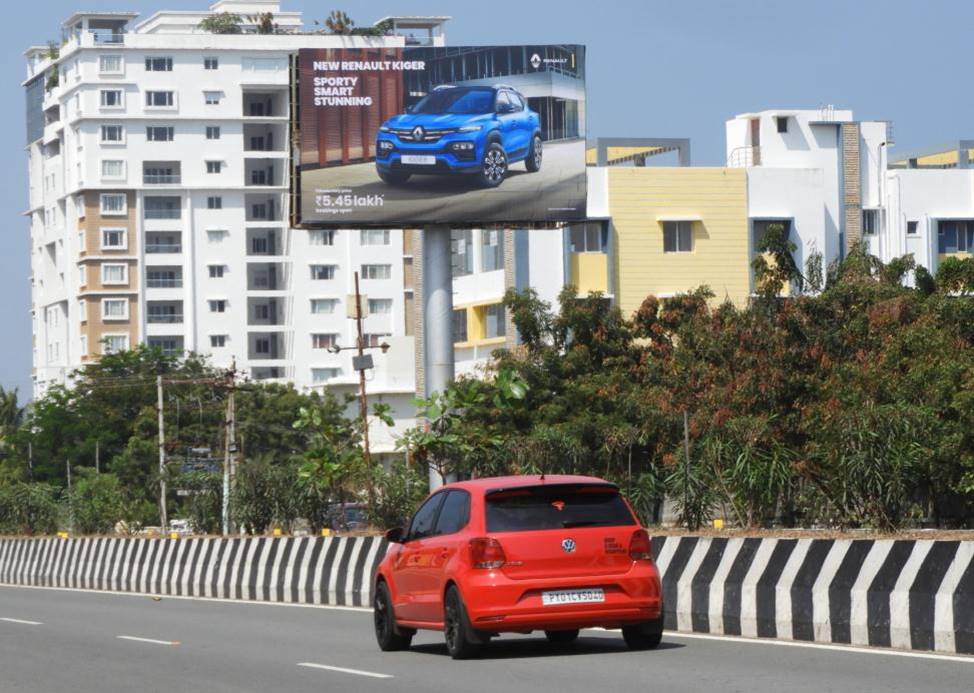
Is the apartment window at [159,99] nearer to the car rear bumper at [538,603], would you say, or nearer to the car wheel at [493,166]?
the car wheel at [493,166]

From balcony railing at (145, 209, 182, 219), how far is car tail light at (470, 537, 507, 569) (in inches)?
5097

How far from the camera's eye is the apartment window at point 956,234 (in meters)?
72.2

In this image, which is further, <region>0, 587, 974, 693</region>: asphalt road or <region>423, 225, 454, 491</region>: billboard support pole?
<region>423, 225, 454, 491</region>: billboard support pole

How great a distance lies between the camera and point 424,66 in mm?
51594

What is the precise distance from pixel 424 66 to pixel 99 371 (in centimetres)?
6098

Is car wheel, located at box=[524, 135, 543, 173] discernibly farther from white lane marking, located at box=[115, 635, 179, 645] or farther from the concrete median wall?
white lane marking, located at box=[115, 635, 179, 645]

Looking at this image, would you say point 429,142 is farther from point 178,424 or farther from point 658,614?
point 178,424

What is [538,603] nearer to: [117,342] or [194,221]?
[117,342]

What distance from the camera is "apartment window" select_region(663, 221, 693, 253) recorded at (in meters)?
67.9

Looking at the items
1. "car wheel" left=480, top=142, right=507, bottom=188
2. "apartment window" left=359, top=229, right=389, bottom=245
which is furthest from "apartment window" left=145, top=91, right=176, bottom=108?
"car wheel" left=480, top=142, right=507, bottom=188

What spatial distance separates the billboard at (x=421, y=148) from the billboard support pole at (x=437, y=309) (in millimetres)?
1734

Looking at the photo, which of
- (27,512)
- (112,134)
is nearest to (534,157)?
(27,512)

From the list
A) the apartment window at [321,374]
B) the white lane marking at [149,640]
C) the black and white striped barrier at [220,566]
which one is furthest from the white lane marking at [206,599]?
the apartment window at [321,374]

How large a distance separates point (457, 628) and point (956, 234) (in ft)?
197
